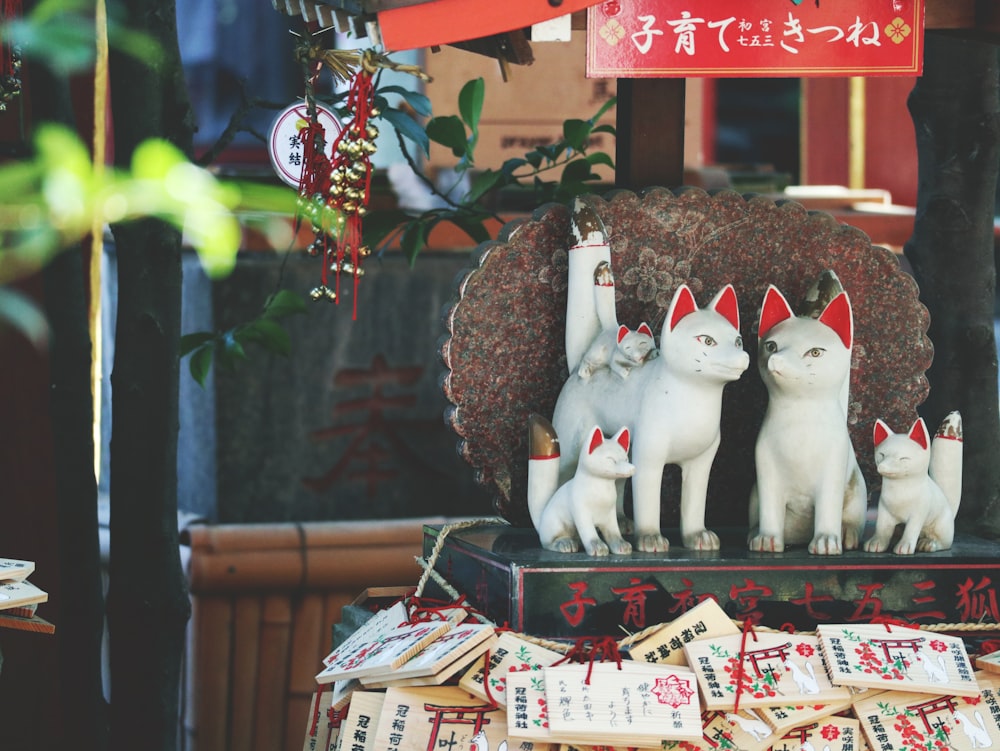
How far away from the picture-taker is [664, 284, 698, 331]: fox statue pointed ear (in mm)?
2480

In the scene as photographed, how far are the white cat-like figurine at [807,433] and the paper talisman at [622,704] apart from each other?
1.43ft

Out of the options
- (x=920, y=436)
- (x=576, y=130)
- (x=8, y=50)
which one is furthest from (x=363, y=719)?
(x=576, y=130)

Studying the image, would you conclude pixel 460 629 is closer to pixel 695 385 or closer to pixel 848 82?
pixel 695 385

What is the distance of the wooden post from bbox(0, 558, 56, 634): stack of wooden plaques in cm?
147

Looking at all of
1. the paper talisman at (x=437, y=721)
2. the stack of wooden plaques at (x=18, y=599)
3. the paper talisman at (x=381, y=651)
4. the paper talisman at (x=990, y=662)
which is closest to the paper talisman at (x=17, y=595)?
the stack of wooden plaques at (x=18, y=599)

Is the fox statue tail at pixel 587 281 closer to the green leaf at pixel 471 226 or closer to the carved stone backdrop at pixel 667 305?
the carved stone backdrop at pixel 667 305

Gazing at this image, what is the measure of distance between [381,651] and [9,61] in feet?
4.91

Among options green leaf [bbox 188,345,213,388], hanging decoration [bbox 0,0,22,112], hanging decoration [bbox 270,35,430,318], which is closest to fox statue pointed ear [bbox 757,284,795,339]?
hanging decoration [bbox 270,35,430,318]

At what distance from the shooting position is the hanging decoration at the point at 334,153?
2.30 m

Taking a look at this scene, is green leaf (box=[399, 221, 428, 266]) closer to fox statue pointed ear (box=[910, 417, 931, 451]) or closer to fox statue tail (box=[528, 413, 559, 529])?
fox statue tail (box=[528, 413, 559, 529])

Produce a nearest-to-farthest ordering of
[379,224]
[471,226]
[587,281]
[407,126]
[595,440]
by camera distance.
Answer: [595,440] < [587,281] < [407,126] < [379,224] < [471,226]

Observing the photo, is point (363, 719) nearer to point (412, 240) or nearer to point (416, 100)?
point (412, 240)

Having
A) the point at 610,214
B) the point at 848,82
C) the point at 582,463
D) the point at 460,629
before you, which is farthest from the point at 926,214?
the point at 848,82

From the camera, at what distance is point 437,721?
225cm
